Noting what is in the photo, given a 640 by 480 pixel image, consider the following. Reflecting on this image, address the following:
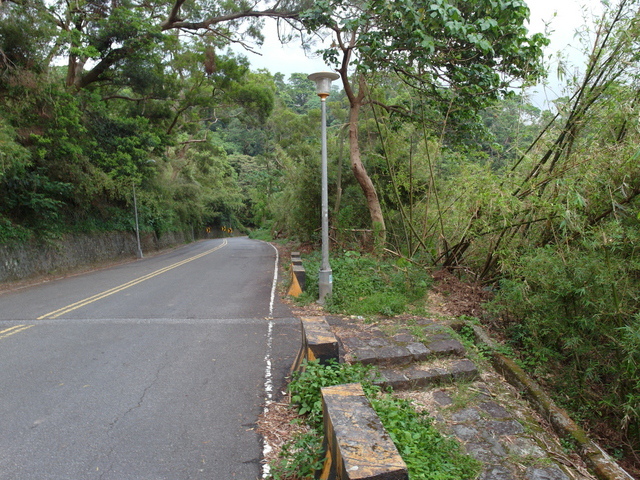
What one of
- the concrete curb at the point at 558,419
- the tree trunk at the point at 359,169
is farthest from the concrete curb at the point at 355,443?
the tree trunk at the point at 359,169

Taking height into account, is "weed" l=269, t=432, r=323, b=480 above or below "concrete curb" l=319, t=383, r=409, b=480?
below

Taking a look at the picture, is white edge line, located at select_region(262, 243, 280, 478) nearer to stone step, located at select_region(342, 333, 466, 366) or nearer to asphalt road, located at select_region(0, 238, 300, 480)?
asphalt road, located at select_region(0, 238, 300, 480)

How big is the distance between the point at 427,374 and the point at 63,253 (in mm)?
16739

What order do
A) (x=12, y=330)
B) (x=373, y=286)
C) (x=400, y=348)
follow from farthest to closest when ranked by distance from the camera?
1. (x=373, y=286)
2. (x=12, y=330)
3. (x=400, y=348)

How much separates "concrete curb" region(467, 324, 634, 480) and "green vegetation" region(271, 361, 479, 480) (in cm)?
129

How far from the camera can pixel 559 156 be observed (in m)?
6.45

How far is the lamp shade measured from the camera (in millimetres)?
8328

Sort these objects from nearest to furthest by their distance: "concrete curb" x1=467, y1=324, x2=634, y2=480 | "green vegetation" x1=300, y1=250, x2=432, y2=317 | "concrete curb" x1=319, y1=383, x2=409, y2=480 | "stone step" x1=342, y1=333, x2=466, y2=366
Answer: "concrete curb" x1=319, y1=383, x2=409, y2=480 < "concrete curb" x1=467, y1=324, x2=634, y2=480 < "stone step" x1=342, y1=333, x2=466, y2=366 < "green vegetation" x1=300, y1=250, x2=432, y2=317

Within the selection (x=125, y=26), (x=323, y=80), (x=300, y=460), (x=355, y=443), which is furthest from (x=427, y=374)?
(x=125, y=26)

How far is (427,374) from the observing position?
5.38 meters

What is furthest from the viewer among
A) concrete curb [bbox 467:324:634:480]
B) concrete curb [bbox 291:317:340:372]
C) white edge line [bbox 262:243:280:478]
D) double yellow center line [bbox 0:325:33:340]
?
double yellow center line [bbox 0:325:33:340]

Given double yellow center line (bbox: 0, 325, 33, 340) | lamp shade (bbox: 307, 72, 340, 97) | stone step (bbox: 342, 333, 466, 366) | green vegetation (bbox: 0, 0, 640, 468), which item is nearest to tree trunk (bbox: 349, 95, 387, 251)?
green vegetation (bbox: 0, 0, 640, 468)

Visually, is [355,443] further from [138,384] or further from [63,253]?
[63,253]

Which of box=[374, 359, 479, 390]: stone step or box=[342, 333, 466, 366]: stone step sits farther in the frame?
box=[342, 333, 466, 366]: stone step
